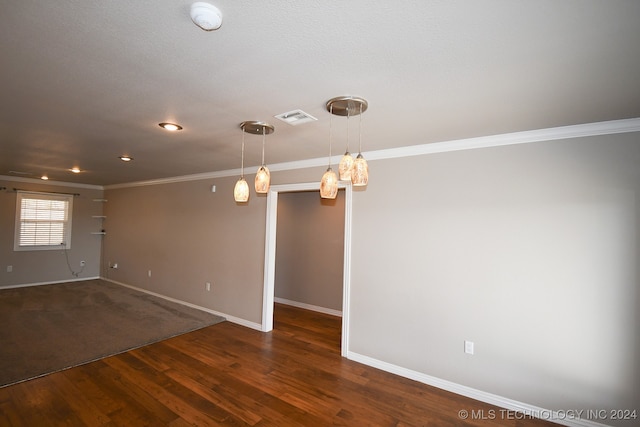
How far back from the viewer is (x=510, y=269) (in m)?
2.62

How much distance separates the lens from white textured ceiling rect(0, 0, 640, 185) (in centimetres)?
119

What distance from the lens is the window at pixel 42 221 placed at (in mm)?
6289

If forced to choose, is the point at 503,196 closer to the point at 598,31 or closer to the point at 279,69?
the point at 598,31

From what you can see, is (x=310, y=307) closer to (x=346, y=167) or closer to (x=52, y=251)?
(x=346, y=167)

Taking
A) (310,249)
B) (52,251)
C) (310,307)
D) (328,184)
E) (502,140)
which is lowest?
(310,307)

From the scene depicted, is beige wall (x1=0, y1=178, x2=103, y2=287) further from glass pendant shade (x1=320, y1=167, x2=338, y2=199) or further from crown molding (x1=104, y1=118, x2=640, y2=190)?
glass pendant shade (x1=320, y1=167, x2=338, y2=199)

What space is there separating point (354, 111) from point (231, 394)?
2.74 meters

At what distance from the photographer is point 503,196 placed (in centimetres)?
268

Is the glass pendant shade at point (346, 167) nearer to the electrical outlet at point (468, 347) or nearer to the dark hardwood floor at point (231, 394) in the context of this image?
the dark hardwood floor at point (231, 394)

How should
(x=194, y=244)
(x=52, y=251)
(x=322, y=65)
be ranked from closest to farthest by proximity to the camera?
(x=322, y=65) < (x=194, y=244) < (x=52, y=251)

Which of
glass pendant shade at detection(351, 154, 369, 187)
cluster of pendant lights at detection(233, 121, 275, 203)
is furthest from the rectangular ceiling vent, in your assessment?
glass pendant shade at detection(351, 154, 369, 187)

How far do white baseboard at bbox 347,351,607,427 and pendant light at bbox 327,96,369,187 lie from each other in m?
2.28

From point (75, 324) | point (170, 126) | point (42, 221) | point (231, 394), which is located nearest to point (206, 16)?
point (170, 126)

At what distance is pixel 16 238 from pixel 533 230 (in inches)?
365
